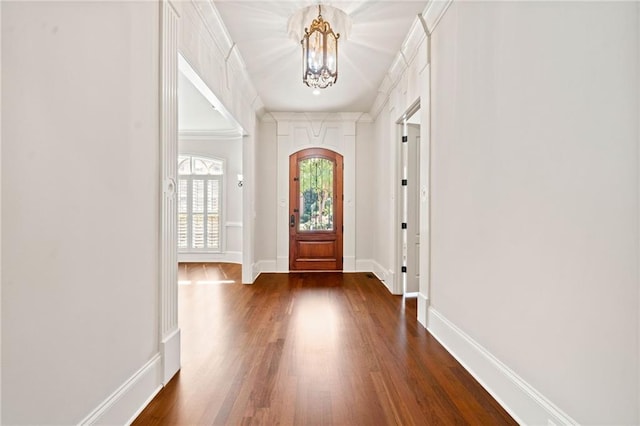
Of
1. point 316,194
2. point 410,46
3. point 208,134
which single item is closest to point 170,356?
point 410,46

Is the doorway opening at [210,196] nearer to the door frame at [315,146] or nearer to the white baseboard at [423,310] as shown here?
the door frame at [315,146]

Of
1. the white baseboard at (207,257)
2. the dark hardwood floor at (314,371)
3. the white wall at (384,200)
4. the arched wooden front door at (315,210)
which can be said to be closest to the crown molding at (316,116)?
the white wall at (384,200)

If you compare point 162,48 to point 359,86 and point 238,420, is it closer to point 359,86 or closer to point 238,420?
point 238,420

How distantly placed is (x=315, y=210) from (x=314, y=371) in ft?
14.5

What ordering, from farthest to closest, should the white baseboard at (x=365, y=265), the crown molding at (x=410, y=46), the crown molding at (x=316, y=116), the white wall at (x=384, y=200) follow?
the white baseboard at (x=365, y=265) → the crown molding at (x=316, y=116) → the white wall at (x=384, y=200) → the crown molding at (x=410, y=46)

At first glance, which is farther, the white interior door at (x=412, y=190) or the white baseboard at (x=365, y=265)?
the white baseboard at (x=365, y=265)

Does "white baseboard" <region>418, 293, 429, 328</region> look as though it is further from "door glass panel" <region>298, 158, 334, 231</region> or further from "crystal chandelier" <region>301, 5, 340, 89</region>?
"door glass panel" <region>298, 158, 334, 231</region>

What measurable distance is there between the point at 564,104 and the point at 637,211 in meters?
0.60

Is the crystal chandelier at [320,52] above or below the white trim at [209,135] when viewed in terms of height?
below

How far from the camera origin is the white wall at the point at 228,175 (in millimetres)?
8188

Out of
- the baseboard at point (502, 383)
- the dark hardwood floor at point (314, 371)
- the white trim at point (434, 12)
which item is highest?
the white trim at point (434, 12)

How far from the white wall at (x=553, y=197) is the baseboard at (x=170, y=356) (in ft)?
6.84

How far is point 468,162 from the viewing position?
104 inches

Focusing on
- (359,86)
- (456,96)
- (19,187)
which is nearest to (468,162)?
(456,96)
